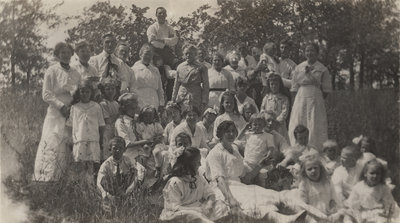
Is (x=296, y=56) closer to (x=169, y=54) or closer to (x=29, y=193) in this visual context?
(x=169, y=54)

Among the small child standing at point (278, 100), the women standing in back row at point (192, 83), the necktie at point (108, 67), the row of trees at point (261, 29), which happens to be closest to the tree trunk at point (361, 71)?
the row of trees at point (261, 29)

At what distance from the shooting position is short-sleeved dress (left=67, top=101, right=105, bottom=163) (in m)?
5.04

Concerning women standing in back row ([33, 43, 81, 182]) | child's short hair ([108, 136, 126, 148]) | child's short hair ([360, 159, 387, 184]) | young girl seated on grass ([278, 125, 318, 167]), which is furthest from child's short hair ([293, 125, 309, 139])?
women standing in back row ([33, 43, 81, 182])

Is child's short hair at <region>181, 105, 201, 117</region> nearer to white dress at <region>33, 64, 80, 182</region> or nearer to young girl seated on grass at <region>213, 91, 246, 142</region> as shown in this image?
young girl seated on grass at <region>213, 91, 246, 142</region>

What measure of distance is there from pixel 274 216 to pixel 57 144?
207cm

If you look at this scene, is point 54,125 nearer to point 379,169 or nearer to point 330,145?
point 330,145

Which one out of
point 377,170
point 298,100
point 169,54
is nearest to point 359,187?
point 377,170

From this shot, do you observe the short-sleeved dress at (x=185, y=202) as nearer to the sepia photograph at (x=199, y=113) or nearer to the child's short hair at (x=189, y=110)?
the sepia photograph at (x=199, y=113)

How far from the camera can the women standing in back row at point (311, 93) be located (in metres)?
5.38

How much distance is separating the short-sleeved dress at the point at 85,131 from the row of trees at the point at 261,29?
71 centimetres

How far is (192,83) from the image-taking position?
589cm

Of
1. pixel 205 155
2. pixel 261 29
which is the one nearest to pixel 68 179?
pixel 205 155

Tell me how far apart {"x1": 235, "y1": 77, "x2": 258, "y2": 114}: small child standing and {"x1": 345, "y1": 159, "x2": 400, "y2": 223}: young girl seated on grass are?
4.71ft

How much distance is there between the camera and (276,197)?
4812 millimetres
